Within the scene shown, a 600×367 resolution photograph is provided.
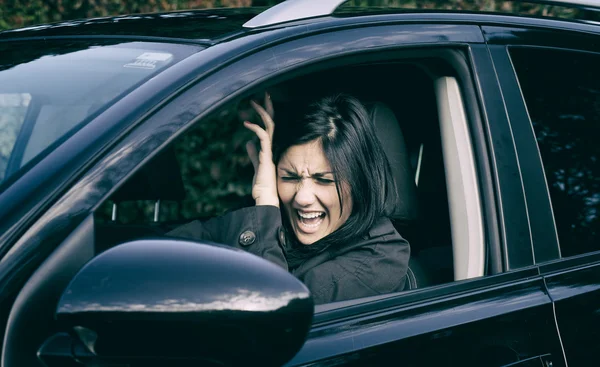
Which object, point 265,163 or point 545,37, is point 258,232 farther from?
point 545,37

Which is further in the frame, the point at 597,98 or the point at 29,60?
the point at 597,98

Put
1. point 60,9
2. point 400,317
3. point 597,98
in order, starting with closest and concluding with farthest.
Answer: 1. point 400,317
2. point 597,98
3. point 60,9

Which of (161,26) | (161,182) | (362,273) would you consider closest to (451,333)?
(362,273)

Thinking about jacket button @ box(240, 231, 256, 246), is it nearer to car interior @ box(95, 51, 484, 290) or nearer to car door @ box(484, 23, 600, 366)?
car interior @ box(95, 51, 484, 290)

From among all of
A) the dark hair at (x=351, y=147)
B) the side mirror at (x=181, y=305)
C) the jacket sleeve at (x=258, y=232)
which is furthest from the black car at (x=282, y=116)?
the jacket sleeve at (x=258, y=232)

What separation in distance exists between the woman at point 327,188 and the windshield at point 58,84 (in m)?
0.54

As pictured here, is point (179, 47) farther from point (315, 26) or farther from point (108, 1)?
point (108, 1)

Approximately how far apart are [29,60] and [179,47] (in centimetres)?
42

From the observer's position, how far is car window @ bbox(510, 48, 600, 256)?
2.06 metres

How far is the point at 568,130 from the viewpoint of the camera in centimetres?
217

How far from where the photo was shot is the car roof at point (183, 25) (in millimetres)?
1780

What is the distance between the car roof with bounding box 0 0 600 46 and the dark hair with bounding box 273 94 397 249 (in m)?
0.33

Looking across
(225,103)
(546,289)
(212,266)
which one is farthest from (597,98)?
(212,266)

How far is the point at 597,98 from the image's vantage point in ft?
7.51
